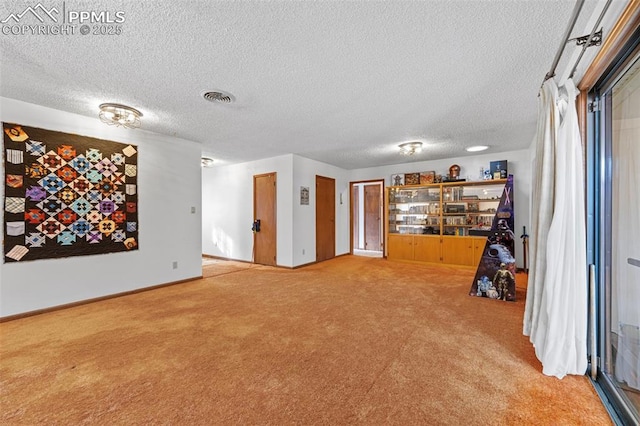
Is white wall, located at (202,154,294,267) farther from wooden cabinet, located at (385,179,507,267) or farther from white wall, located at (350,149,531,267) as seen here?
white wall, located at (350,149,531,267)

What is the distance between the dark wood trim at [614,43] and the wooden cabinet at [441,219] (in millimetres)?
3771

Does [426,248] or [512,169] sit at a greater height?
[512,169]

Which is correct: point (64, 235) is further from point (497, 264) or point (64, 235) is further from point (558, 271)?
point (497, 264)

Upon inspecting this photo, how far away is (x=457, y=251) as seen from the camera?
5551 mm

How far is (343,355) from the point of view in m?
2.11

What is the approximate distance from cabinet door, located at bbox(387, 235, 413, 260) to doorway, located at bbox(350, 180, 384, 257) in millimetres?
1455

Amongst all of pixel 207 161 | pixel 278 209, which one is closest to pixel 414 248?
pixel 278 209

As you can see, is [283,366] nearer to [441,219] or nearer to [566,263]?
[566,263]

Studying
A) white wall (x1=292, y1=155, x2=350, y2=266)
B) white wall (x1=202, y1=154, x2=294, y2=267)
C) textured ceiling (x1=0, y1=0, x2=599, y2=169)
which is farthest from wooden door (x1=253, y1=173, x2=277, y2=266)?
textured ceiling (x1=0, y1=0, x2=599, y2=169)

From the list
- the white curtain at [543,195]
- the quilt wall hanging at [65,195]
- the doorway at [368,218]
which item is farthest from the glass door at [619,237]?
the doorway at [368,218]

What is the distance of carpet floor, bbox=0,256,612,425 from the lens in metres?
1.51

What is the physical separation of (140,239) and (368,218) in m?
5.97

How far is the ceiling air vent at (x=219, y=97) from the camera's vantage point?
2674 mm

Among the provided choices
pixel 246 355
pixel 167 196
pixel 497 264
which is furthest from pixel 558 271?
pixel 167 196
